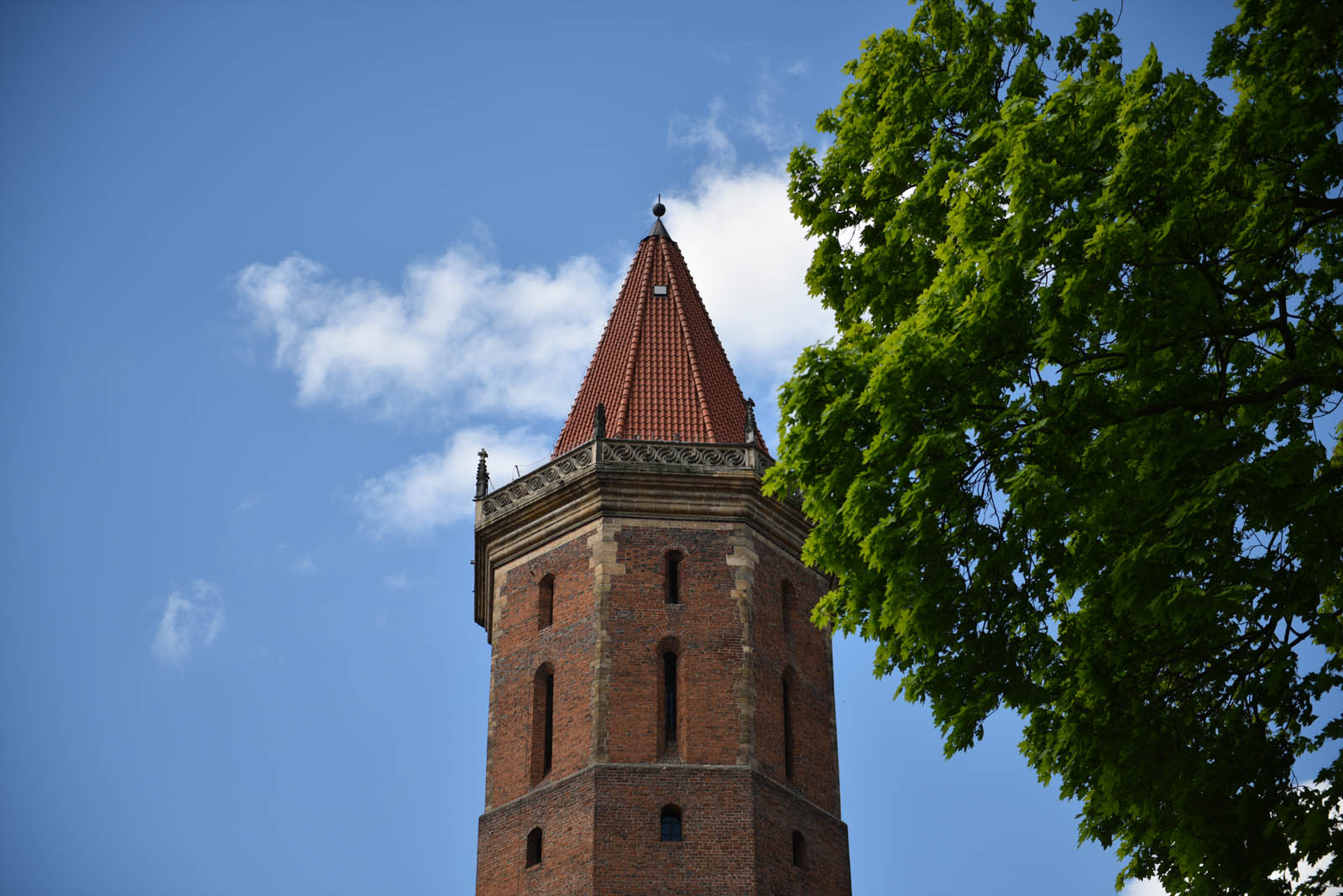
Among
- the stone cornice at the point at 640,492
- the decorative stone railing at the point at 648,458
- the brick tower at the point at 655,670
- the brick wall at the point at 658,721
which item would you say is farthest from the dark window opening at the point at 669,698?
the decorative stone railing at the point at 648,458

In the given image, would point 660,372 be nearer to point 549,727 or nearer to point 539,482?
point 539,482

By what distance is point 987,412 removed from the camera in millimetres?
12484

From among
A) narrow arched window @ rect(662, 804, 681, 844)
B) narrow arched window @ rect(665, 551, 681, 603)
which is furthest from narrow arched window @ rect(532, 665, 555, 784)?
narrow arched window @ rect(665, 551, 681, 603)

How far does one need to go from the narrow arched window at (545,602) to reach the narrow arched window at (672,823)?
13.9ft

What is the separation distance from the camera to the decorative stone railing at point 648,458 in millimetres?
28703

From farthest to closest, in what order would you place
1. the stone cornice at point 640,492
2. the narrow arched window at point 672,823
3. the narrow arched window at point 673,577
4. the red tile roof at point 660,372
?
1. the red tile roof at point 660,372
2. the stone cornice at point 640,492
3. the narrow arched window at point 673,577
4. the narrow arched window at point 672,823

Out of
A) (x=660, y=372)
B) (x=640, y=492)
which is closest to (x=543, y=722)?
(x=640, y=492)

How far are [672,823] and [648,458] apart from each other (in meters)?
6.57

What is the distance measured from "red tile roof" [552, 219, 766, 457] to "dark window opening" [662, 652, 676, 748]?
433 centimetres

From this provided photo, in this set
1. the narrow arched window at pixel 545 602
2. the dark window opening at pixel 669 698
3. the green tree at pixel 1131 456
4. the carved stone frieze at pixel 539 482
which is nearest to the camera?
the green tree at pixel 1131 456

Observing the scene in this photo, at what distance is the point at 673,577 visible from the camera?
2811 cm

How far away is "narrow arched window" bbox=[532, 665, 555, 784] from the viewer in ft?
88.2

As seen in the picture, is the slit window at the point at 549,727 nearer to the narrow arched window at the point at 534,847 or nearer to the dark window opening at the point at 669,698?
the narrow arched window at the point at 534,847

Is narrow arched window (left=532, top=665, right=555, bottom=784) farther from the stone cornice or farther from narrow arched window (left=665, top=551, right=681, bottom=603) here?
the stone cornice
